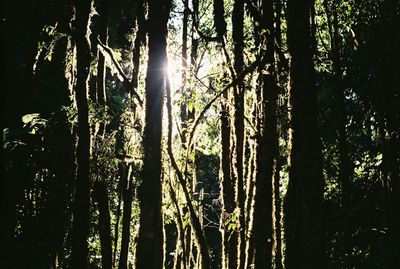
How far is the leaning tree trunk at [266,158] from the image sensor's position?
20.9ft

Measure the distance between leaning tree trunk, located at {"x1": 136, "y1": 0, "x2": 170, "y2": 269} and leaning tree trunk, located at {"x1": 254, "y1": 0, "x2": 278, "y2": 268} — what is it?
183 centimetres

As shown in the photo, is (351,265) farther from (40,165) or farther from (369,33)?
(40,165)

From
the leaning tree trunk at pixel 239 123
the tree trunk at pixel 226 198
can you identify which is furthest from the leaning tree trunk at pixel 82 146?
the leaning tree trunk at pixel 239 123

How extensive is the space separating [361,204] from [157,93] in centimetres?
762

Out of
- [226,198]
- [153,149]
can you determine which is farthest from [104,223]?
[153,149]

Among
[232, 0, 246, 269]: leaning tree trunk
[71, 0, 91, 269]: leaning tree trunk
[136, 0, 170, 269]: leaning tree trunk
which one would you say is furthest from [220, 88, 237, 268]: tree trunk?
[71, 0, 91, 269]: leaning tree trunk

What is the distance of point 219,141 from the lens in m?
9.51

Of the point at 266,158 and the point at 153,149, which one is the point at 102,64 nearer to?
the point at 153,149

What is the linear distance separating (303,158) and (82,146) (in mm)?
3992

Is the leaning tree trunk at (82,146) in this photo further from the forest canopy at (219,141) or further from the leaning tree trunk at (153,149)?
the leaning tree trunk at (153,149)

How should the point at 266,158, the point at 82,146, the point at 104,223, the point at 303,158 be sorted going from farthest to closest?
the point at 104,223 < the point at 82,146 < the point at 266,158 < the point at 303,158

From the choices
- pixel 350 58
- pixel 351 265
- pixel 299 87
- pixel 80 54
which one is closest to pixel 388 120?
pixel 350 58

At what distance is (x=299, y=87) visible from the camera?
5250mm

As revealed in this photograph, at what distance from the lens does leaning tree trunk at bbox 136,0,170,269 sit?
17.2 ft
